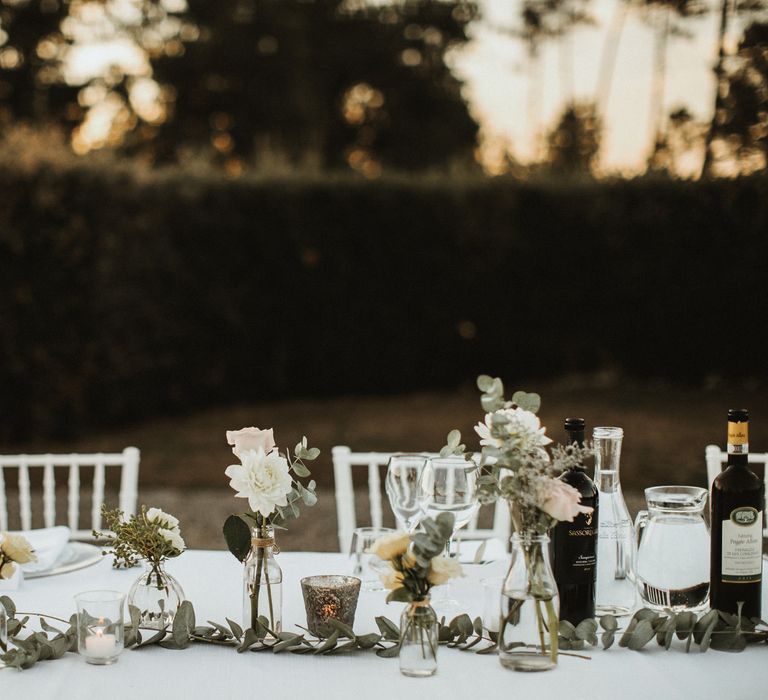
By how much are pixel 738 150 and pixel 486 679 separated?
9.69m

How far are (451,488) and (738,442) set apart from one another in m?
0.48

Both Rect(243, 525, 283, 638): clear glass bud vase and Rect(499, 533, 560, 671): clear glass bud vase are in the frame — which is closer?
Rect(499, 533, 560, 671): clear glass bud vase

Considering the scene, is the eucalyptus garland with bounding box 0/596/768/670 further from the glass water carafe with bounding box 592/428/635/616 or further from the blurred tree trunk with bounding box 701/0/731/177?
the blurred tree trunk with bounding box 701/0/731/177

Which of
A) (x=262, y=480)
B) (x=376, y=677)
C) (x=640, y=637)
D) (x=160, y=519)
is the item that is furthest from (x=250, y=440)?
(x=640, y=637)

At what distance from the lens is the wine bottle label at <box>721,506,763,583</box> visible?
5.21 feet

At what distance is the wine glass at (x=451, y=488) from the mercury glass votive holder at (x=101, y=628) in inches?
21.6

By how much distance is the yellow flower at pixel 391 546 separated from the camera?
1.38 meters

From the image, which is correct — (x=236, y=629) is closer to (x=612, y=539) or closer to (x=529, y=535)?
(x=529, y=535)

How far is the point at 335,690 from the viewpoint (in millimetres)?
1397

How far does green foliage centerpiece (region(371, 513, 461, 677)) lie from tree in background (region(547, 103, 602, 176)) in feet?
39.1

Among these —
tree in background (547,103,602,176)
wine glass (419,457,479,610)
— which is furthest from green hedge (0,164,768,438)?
wine glass (419,457,479,610)

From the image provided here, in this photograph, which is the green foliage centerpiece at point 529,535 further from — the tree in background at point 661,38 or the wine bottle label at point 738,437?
the tree in background at point 661,38

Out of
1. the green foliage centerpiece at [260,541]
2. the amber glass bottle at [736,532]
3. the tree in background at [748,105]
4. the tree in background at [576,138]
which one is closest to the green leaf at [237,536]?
the green foliage centerpiece at [260,541]

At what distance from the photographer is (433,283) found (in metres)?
10.3
